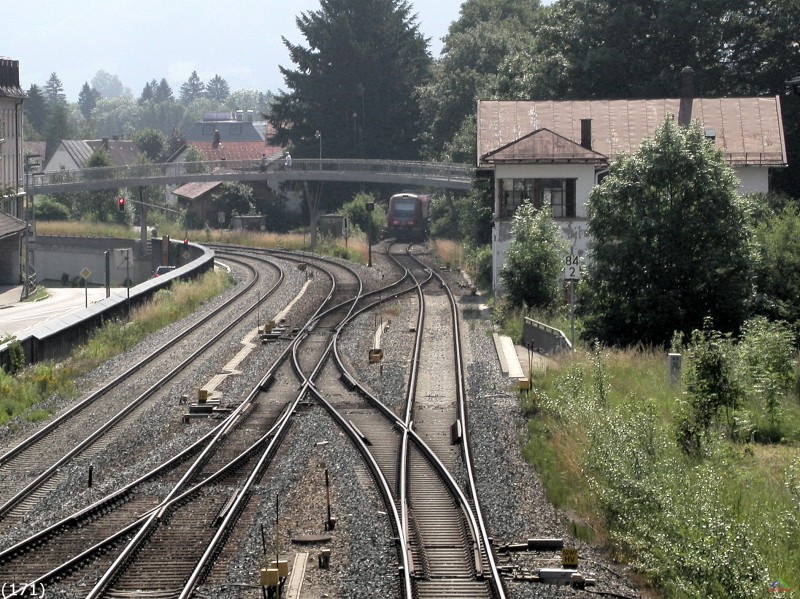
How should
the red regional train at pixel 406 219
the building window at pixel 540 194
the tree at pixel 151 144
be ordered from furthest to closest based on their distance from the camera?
the tree at pixel 151 144 < the red regional train at pixel 406 219 < the building window at pixel 540 194

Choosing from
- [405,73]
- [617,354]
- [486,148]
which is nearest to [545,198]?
[486,148]

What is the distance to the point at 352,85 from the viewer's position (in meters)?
84.1

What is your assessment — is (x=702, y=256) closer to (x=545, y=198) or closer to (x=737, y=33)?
(x=545, y=198)

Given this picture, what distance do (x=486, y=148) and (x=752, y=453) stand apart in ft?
94.9

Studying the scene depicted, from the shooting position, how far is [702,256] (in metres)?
28.4

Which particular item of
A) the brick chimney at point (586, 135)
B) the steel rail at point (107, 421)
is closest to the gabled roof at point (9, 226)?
the steel rail at point (107, 421)

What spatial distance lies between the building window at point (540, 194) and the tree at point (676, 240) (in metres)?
12.3

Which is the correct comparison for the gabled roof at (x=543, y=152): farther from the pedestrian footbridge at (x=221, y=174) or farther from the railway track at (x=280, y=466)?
the pedestrian footbridge at (x=221, y=174)

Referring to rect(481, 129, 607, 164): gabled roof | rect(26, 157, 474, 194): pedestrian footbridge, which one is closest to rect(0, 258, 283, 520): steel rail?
rect(481, 129, 607, 164): gabled roof

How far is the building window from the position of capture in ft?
136

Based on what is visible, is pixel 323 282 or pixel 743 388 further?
pixel 323 282

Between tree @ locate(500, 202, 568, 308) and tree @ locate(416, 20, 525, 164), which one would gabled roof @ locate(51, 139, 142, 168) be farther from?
tree @ locate(500, 202, 568, 308)

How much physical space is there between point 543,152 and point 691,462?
26.6 meters

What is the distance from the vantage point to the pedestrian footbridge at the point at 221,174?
6738 cm
